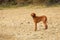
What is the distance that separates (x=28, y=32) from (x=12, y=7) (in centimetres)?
529

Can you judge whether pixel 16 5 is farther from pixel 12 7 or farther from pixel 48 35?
pixel 48 35

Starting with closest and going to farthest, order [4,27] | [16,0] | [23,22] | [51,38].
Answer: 1. [51,38]
2. [4,27]
3. [23,22]
4. [16,0]

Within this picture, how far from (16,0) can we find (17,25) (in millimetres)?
5433

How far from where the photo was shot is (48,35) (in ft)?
20.2

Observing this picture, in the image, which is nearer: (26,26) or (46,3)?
(26,26)

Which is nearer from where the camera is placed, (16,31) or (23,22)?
(16,31)

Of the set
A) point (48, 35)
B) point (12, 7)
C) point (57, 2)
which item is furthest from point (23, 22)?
point (57, 2)

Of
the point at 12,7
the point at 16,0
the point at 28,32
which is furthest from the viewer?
the point at 16,0

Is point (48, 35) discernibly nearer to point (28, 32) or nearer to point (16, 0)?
point (28, 32)

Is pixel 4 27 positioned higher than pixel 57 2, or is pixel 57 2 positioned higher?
pixel 57 2

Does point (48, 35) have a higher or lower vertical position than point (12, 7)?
lower

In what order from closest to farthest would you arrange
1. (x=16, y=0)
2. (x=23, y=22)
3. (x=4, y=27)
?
(x=4, y=27) < (x=23, y=22) < (x=16, y=0)

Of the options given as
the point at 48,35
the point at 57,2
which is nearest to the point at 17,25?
the point at 48,35

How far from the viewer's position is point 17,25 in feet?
24.6
